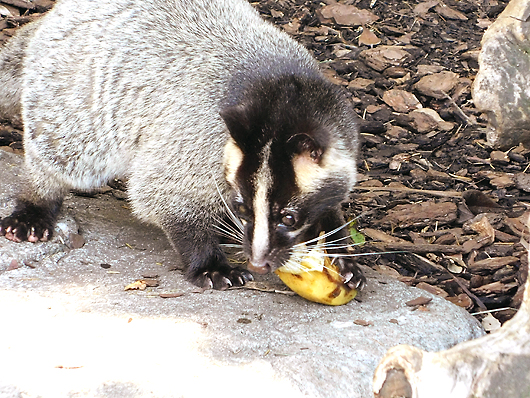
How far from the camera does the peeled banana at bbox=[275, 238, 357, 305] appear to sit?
456cm

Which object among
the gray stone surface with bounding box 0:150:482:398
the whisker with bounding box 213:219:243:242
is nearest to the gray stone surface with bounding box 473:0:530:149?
the gray stone surface with bounding box 0:150:482:398

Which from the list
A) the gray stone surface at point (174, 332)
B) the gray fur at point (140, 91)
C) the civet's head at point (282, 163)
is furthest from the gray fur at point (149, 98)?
the gray stone surface at point (174, 332)

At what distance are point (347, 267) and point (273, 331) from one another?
95 centimetres

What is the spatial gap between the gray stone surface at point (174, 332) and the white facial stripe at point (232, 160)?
0.88 meters

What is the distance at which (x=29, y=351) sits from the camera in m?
3.64

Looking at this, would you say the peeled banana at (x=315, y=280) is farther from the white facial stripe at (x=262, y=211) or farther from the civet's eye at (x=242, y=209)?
the civet's eye at (x=242, y=209)

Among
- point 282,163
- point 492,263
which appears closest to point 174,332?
point 282,163

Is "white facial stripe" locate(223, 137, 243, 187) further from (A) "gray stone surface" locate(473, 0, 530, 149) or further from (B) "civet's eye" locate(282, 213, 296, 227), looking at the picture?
(A) "gray stone surface" locate(473, 0, 530, 149)

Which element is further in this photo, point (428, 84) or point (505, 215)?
point (428, 84)

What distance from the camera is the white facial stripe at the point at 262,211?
13.9ft

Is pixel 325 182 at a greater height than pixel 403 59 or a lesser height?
greater

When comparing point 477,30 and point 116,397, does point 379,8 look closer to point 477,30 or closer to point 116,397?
point 477,30

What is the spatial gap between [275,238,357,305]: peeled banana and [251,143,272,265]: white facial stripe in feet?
0.83

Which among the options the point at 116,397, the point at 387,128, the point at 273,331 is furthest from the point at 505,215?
the point at 116,397
